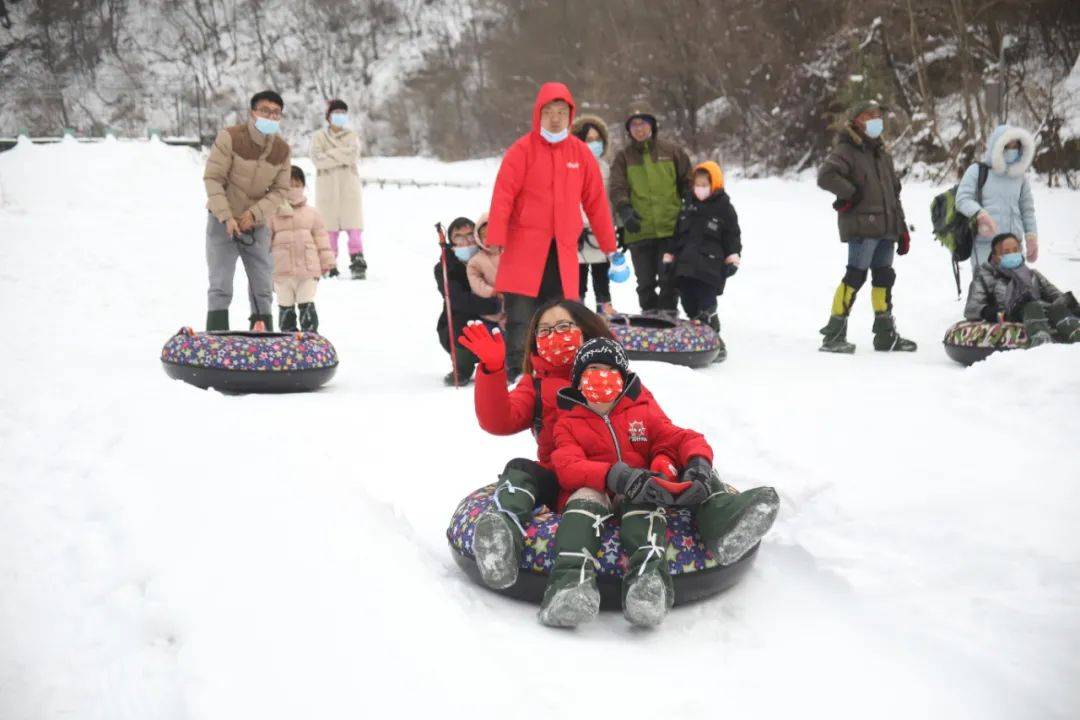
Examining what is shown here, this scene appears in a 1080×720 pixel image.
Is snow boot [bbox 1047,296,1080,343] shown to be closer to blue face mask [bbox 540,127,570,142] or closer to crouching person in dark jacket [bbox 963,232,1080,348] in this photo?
crouching person in dark jacket [bbox 963,232,1080,348]

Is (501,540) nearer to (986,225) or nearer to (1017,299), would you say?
(1017,299)

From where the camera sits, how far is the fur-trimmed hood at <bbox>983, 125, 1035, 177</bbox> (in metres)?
7.18

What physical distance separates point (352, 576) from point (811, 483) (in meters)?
2.10

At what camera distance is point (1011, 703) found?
250cm

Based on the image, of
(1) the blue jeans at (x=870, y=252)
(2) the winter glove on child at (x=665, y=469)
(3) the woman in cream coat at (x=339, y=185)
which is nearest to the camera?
(2) the winter glove on child at (x=665, y=469)

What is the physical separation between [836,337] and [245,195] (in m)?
4.64

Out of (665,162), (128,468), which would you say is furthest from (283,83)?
(128,468)

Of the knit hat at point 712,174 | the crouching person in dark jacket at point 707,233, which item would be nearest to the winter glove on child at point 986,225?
the crouching person in dark jacket at point 707,233

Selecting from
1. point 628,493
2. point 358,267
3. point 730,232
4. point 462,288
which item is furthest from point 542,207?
point 358,267

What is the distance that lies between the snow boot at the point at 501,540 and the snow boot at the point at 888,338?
17.4 ft

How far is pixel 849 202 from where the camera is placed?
24.3ft

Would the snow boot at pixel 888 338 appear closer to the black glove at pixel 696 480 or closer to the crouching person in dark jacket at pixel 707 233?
the crouching person in dark jacket at pixel 707 233

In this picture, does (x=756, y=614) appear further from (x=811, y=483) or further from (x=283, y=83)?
(x=283, y=83)

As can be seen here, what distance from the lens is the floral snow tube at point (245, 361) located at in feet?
19.7
